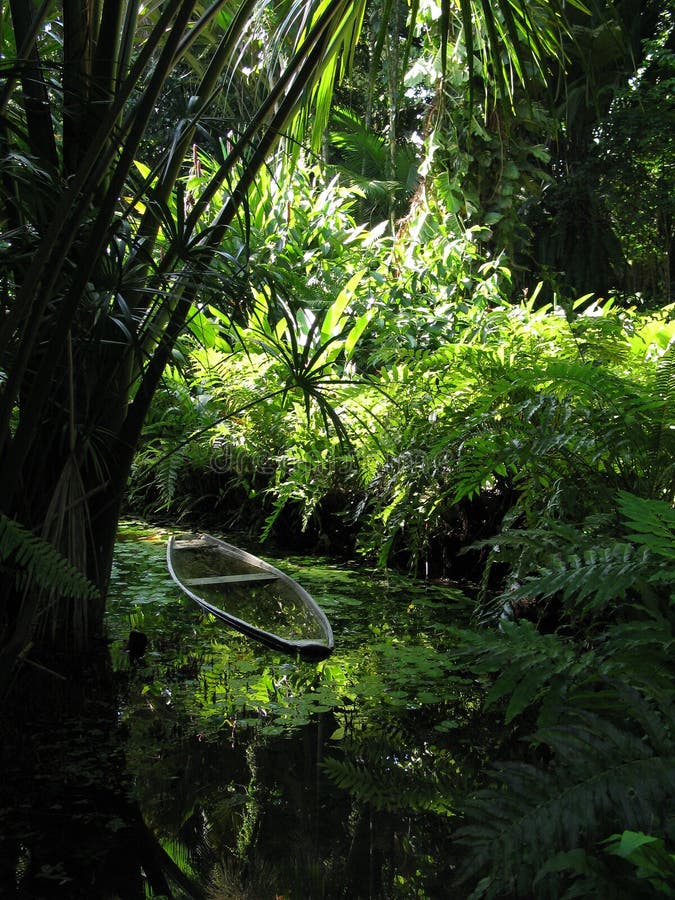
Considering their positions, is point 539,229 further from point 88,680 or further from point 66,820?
point 66,820

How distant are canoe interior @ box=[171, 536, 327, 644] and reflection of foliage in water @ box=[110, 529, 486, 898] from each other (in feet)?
0.35

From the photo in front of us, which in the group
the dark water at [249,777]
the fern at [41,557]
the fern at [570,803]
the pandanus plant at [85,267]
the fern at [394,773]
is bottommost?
the dark water at [249,777]

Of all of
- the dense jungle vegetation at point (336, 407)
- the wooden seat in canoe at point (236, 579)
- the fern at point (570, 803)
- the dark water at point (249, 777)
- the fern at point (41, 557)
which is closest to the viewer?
the fern at point (570, 803)

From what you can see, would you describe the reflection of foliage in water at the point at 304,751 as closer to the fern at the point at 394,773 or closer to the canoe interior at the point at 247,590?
the fern at the point at 394,773

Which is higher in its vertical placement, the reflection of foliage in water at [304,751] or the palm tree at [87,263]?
the palm tree at [87,263]

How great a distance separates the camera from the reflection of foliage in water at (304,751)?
1.73 meters

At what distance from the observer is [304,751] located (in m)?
2.25

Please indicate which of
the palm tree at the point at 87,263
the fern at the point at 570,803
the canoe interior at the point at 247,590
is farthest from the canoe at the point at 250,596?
the fern at the point at 570,803

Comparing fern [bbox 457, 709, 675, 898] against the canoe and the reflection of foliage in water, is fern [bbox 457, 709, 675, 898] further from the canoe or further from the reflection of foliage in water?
the canoe

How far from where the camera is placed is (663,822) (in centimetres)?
120

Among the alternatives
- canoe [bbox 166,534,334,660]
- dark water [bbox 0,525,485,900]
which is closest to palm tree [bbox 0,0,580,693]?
dark water [bbox 0,525,485,900]

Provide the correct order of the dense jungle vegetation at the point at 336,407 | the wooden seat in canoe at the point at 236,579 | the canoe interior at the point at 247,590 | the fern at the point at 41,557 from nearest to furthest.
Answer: the dense jungle vegetation at the point at 336,407 < the fern at the point at 41,557 < the canoe interior at the point at 247,590 < the wooden seat in canoe at the point at 236,579

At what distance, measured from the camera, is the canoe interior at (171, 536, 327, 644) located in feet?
10.7

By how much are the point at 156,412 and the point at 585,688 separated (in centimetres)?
489
